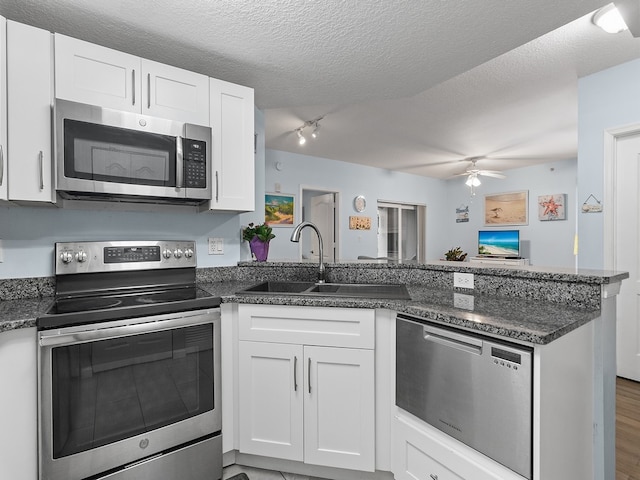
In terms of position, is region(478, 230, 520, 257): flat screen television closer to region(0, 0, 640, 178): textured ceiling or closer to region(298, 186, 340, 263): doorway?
region(298, 186, 340, 263): doorway

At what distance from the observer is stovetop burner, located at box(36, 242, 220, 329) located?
1386mm

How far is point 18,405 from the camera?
1.24 m

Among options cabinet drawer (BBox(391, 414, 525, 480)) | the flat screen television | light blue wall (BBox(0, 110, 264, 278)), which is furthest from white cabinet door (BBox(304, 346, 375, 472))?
the flat screen television

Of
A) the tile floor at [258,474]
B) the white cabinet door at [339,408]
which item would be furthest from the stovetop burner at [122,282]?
the tile floor at [258,474]

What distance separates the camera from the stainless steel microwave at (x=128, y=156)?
1523 millimetres

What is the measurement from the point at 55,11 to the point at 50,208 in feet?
3.10

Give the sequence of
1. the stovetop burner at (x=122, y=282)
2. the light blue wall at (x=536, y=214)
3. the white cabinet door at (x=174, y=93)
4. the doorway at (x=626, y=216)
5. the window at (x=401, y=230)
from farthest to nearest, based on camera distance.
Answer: the window at (x=401, y=230)
the light blue wall at (x=536, y=214)
the doorway at (x=626, y=216)
the white cabinet door at (x=174, y=93)
the stovetop burner at (x=122, y=282)

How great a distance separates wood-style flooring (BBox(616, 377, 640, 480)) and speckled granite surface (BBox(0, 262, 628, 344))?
1.02 metres

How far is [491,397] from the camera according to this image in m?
1.10

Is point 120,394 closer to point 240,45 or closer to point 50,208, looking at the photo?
point 50,208

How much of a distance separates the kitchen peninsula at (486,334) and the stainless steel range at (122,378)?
78 millimetres

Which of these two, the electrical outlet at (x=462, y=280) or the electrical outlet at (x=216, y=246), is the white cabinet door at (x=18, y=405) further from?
the electrical outlet at (x=462, y=280)

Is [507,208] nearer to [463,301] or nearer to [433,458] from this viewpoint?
[463,301]

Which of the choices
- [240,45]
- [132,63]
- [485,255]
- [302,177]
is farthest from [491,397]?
[485,255]
